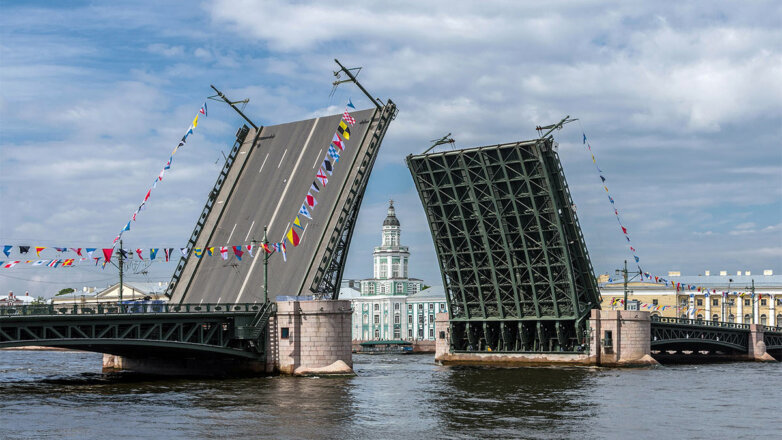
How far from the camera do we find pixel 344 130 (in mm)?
46562

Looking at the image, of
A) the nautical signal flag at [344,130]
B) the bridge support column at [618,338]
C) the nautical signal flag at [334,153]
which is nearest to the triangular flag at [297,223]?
the nautical signal flag at [334,153]

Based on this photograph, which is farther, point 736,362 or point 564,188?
point 736,362

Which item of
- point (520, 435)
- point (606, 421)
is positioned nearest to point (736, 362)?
point (606, 421)

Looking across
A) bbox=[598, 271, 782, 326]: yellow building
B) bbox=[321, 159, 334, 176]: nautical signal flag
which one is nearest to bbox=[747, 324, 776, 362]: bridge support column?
bbox=[598, 271, 782, 326]: yellow building

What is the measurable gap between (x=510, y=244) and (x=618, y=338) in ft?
26.5

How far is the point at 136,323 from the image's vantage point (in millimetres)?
38781

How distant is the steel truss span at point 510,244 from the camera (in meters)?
48.5

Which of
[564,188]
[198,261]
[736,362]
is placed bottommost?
[736,362]

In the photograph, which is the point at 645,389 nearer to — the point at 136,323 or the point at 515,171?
the point at 515,171

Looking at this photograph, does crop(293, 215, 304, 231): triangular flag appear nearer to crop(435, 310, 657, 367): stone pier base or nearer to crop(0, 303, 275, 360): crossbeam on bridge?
crop(0, 303, 275, 360): crossbeam on bridge

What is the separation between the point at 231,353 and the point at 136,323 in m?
4.22

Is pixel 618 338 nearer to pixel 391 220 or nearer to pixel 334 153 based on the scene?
pixel 334 153

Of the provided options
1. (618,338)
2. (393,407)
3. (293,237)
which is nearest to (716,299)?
(618,338)

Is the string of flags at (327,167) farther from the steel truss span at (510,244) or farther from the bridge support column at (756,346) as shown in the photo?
the bridge support column at (756,346)
